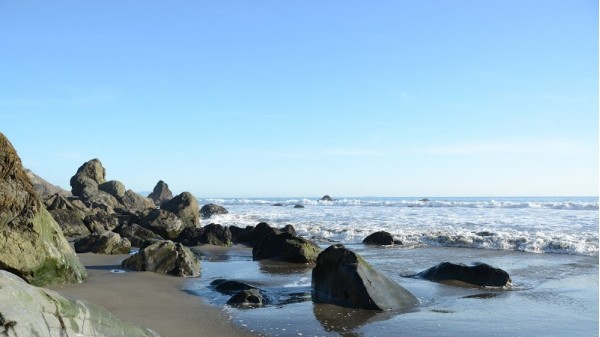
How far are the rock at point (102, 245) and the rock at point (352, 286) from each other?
6873 mm

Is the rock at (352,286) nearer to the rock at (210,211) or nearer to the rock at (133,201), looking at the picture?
the rock at (210,211)

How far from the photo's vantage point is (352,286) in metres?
7.95

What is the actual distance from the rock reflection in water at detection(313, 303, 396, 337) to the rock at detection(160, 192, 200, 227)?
642 inches

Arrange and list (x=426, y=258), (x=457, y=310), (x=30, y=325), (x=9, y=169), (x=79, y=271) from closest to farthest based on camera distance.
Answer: (x=30, y=325), (x=457, y=310), (x=9, y=169), (x=79, y=271), (x=426, y=258)

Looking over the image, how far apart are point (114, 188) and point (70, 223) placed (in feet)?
68.8

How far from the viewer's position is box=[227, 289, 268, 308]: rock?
7751mm

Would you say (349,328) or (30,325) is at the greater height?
(30,325)

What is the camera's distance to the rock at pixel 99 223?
19188 mm

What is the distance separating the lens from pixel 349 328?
6.63m

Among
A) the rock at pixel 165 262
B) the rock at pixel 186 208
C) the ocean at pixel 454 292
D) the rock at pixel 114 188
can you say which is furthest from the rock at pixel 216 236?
the rock at pixel 114 188

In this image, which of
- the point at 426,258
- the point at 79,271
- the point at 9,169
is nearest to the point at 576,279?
the point at 426,258

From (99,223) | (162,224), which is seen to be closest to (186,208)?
(162,224)

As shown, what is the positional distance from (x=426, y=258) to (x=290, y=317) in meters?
7.70

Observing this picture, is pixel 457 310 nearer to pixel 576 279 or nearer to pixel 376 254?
pixel 576 279
